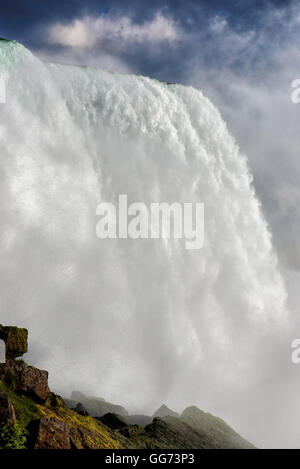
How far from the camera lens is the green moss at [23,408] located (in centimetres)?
1232

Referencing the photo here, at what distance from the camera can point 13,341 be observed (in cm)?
1622

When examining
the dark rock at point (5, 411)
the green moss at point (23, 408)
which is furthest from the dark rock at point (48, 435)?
the dark rock at point (5, 411)

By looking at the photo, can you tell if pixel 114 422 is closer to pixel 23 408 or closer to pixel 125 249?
pixel 23 408

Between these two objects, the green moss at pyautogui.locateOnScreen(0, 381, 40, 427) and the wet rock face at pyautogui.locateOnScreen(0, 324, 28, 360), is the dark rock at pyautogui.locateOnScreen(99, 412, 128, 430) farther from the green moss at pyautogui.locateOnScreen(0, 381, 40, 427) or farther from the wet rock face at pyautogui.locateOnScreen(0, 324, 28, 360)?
the green moss at pyautogui.locateOnScreen(0, 381, 40, 427)

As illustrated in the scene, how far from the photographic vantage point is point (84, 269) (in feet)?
115

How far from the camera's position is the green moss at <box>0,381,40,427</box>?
40.4 ft

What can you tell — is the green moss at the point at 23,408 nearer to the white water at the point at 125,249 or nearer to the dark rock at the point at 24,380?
the dark rock at the point at 24,380

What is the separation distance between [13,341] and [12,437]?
6298 millimetres

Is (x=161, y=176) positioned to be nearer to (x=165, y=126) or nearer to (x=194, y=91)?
(x=165, y=126)

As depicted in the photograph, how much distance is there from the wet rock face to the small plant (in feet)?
18.4

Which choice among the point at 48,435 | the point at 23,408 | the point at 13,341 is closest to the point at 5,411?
the point at 48,435

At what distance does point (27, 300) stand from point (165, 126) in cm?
2362

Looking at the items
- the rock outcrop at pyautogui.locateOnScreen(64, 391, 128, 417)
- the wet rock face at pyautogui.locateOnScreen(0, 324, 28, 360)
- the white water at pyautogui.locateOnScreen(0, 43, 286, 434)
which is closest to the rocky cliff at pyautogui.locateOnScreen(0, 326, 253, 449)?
the wet rock face at pyautogui.locateOnScreen(0, 324, 28, 360)

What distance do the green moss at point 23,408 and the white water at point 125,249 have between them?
61.0 ft
